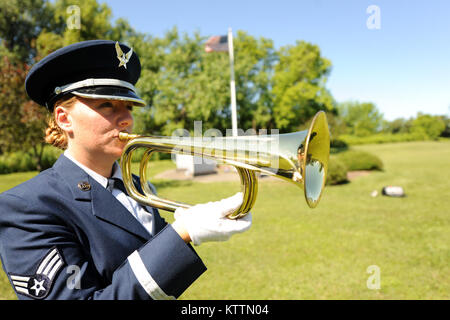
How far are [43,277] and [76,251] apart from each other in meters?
0.16

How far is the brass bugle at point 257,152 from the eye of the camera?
1.55m

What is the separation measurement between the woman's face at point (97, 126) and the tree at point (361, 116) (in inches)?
3272

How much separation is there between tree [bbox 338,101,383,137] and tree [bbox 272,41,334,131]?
57.1 metres

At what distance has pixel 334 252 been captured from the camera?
5984 mm

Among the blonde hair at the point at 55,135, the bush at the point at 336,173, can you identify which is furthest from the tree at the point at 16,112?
the bush at the point at 336,173

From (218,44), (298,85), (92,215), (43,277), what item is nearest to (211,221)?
(92,215)

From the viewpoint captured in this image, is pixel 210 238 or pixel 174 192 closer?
pixel 210 238

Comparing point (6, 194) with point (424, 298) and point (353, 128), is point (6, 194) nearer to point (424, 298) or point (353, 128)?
point (424, 298)

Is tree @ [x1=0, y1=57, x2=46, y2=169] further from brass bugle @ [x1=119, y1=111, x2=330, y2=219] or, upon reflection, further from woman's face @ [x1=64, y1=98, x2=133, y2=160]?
brass bugle @ [x1=119, y1=111, x2=330, y2=219]

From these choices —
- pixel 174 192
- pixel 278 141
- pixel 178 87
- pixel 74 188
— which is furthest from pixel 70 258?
pixel 178 87

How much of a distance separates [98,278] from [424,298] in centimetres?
458

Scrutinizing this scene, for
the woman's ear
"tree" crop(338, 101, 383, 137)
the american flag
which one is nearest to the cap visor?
the woman's ear

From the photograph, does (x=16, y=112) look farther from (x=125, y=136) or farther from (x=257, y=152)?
(x=257, y=152)

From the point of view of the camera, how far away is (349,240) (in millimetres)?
6613
